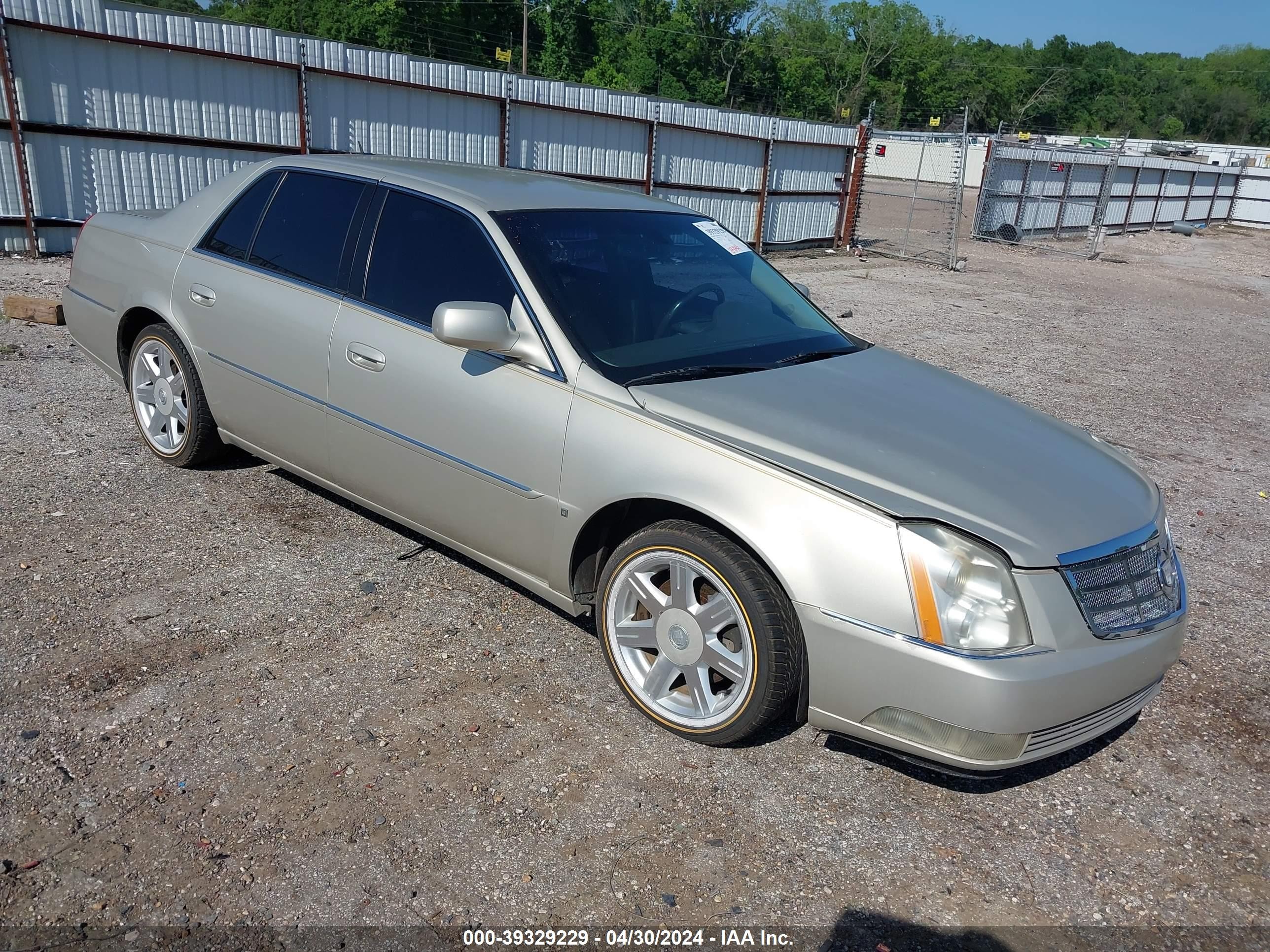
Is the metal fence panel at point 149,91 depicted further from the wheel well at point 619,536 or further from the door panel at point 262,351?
the wheel well at point 619,536

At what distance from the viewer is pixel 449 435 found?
3.67m

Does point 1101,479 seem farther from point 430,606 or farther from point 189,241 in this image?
point 189,241

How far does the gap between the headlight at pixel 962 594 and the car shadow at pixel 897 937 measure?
29.2 inches

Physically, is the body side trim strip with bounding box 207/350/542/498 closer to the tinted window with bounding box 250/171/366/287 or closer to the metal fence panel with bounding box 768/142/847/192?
the tinted window with bounding box 250/171/366/287

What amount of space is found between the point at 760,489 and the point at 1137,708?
1.45 m

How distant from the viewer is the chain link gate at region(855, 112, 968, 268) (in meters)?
19.6

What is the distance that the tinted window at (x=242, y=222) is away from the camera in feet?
15.2

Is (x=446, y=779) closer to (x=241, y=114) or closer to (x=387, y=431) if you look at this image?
(x=387, y=431)

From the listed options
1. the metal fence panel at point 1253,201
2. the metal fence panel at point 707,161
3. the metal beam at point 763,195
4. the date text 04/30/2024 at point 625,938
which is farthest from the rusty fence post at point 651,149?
the metal fence panel at point 1253,201

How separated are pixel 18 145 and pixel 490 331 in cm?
1034

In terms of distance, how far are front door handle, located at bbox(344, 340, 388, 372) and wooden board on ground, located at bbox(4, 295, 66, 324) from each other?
5.49 metres

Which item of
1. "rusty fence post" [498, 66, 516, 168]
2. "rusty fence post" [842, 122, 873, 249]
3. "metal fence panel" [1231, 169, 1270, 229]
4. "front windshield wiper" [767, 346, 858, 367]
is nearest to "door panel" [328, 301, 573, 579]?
"front windshield wiper" [767, 346, 858, 367]

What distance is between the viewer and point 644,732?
10.9 feet

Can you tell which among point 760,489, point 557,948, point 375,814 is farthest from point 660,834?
point 760,489
